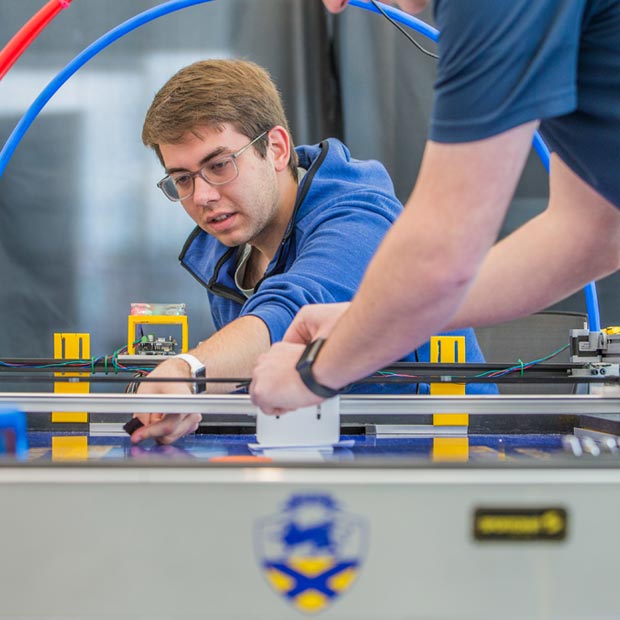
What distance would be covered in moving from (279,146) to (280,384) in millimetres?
1156

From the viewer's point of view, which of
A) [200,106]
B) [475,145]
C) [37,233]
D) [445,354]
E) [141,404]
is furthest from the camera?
[37,233]

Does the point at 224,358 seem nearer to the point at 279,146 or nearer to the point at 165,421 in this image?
the point at 165,421

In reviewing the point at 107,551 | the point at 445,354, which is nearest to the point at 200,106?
the point at 445,354

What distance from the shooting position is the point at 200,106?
5.49 ft

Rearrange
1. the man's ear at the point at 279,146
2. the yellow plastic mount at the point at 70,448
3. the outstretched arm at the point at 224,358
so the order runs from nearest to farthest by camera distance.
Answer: the yellow plastic mount at the point at 70,448 < the outstretched arm at the point at 224,358 < the man's ear at the point at 279,146

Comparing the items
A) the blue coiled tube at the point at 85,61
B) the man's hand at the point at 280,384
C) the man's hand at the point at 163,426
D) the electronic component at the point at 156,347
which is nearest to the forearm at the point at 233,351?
the man's hand at the point at 163,426

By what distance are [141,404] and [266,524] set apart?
504mm

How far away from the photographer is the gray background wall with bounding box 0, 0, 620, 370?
3.22 m

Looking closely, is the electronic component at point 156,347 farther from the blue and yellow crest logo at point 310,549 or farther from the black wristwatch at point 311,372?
the blue and yellow crest logo at point 310,549

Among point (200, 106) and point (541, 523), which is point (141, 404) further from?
point (200, 106)

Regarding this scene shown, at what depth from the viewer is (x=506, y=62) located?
580 mm

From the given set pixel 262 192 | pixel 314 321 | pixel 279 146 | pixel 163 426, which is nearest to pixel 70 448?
pixel 163 426

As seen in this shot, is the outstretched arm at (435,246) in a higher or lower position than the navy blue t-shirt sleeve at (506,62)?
lower

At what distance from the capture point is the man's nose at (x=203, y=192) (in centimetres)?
173
